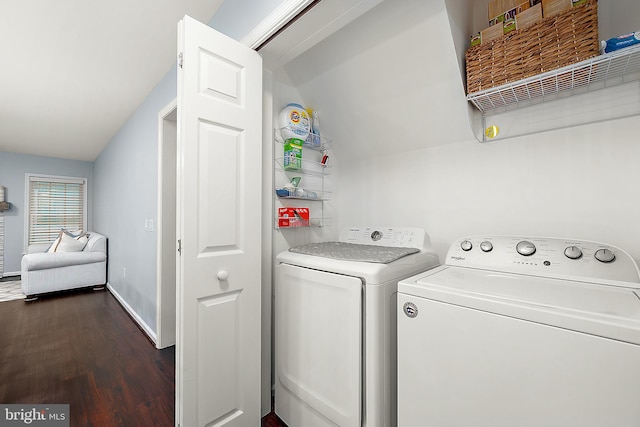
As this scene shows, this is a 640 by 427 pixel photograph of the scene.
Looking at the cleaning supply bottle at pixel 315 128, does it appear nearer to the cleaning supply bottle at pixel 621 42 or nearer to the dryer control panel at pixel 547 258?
the dryer control panel at pixel 547 258

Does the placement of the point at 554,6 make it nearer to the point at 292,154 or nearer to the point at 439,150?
the point at 439,150

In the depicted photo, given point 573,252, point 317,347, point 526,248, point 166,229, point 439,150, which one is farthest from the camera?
point 166,229

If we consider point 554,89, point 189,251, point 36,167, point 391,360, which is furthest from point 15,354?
point 36,167

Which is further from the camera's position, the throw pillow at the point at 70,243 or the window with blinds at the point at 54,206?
the window with blinds at the point at 54,206

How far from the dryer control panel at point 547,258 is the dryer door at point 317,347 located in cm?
59

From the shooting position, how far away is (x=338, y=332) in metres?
1.21

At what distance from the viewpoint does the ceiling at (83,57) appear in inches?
68.2

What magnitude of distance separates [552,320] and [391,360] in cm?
63

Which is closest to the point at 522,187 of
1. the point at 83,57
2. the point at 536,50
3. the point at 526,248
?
the point at 526,248

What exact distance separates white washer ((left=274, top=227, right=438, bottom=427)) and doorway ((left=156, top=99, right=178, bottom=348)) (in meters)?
1.41

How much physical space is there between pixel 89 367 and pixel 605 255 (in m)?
3.16

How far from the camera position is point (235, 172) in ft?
4.36

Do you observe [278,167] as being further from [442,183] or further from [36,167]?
[36,167]

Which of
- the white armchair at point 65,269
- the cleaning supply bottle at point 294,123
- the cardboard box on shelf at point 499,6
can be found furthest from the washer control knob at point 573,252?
the white armchair at point 65,269
